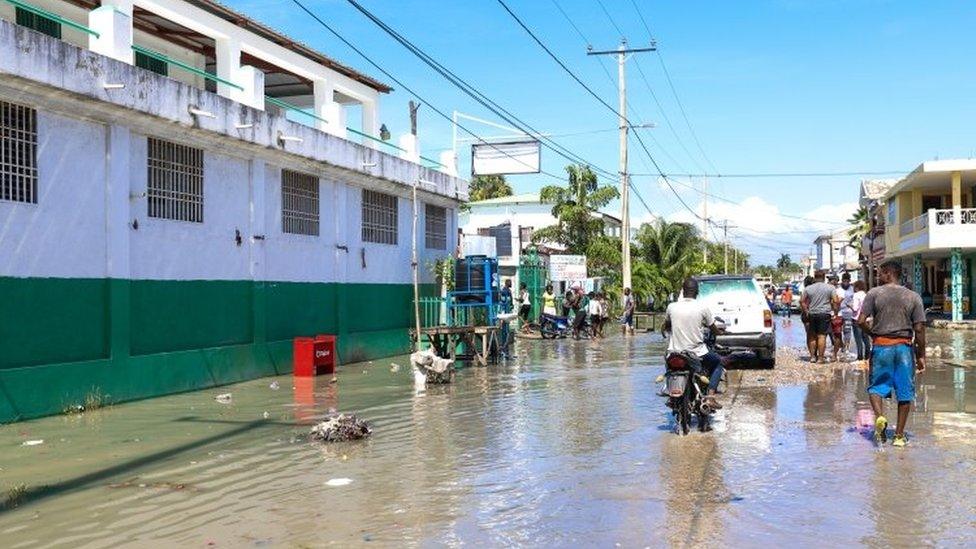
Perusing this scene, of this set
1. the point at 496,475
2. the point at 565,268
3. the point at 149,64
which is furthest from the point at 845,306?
the point at 565,268

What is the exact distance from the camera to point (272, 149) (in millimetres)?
16344

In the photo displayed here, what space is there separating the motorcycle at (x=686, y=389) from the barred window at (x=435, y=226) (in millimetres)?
15242

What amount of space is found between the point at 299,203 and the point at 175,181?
3.99 metres

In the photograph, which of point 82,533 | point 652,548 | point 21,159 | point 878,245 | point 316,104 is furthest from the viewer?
point 878,245

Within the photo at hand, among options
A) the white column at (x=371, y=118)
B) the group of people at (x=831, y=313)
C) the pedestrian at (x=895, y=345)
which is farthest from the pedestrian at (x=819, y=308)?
the white column at (x=371, y=118)

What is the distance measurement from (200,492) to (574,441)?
12.7ft

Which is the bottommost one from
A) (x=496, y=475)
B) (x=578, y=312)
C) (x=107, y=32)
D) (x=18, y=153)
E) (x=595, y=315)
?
(x=496, y=475)

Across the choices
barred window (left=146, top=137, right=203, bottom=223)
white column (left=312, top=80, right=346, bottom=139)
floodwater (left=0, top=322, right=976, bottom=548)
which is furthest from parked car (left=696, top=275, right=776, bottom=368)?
barred window (left=146, top=137, right=203, bottom=223)

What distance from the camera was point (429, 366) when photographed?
14.8 m

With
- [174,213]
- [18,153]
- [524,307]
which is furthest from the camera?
[524,307]

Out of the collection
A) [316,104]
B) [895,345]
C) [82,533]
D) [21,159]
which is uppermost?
[316,104]

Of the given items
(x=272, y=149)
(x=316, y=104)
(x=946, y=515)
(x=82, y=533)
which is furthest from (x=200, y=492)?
(x=316, y=104)

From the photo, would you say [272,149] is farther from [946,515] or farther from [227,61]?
[946,515]

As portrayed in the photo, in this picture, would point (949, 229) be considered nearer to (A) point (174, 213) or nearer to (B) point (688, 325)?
(B) point (688, 325)
